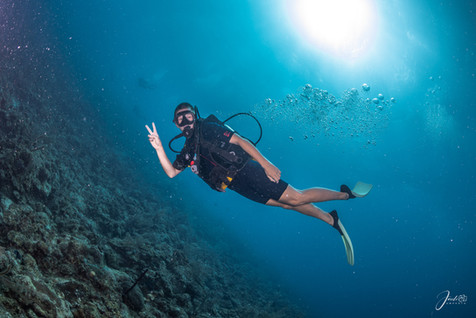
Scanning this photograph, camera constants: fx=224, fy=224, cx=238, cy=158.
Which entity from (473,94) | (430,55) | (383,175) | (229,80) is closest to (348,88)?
(430,55)

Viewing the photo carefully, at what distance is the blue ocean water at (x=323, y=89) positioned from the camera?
1533cm

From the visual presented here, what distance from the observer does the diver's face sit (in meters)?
4.07

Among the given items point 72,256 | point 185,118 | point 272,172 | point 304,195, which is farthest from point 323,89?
point 72,256

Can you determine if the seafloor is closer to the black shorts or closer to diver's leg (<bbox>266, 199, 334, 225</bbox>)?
the black shorts

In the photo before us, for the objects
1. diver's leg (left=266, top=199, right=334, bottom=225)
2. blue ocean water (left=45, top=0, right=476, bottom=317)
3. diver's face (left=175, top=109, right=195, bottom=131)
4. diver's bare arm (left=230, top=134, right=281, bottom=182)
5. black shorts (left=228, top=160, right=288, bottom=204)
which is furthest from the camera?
blue ocean water (left=45, top=0, right=476, bottom=317)

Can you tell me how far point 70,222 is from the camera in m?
4.36

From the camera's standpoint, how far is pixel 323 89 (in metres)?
22.8

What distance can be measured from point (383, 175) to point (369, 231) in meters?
36.2

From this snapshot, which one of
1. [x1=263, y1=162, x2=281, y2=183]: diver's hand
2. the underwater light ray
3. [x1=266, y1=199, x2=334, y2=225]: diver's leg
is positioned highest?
the underwater light ray

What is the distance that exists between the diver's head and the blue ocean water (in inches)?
613

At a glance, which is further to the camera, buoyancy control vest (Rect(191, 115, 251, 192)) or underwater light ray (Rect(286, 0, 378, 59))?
underwater light ray (Rect(286, 0, 378, 59))

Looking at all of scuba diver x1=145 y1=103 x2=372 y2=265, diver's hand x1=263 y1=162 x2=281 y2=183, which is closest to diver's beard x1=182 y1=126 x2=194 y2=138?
scuba diver x1=145 y1=103 x2=372 y2=265

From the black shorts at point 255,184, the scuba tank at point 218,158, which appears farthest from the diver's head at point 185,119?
the black shorts at point 255,184

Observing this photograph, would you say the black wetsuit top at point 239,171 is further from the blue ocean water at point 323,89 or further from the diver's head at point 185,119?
the blue ocean water at point 323,89
